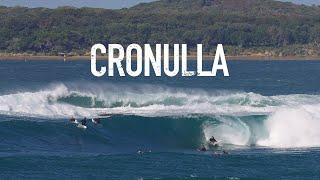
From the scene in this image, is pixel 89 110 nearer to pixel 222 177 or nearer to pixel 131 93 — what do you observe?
pixel 131 93

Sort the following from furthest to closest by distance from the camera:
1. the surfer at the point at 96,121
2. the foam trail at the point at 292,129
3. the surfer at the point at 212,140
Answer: the surfer at the point at 96,121, the foam trail at the point at 292,129, the surfer at the point at 212,140

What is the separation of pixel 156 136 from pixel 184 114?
6.48 m

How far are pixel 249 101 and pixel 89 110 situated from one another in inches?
442

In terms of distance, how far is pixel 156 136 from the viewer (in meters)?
56.0

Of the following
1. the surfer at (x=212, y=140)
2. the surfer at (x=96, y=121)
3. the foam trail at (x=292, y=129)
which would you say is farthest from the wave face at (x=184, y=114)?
the surfer at (x=212, y=140)

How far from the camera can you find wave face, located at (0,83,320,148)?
55.6 metres

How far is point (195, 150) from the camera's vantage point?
51531 mm

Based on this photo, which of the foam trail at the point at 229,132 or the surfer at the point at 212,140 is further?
the foam trail at the point at 229,132

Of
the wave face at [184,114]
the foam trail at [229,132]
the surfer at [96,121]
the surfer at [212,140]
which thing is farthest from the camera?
the surfer at [96,121]

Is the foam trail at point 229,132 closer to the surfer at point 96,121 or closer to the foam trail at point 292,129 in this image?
the foam trail at point 292,129

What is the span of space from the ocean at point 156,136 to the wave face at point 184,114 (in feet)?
0.18

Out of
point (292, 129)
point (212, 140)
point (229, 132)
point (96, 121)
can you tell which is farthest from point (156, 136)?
point (292, 129)

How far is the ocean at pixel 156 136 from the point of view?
43500 mm

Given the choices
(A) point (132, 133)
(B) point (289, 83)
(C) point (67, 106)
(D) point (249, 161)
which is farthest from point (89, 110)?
(B) point (289, 83)
